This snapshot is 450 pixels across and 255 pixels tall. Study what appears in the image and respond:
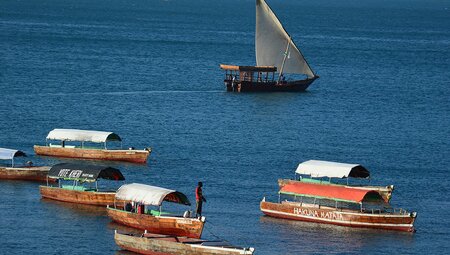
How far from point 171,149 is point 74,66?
248 ft

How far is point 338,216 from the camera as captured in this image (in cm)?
7231

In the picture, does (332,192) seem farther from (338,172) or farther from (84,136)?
(84,136)

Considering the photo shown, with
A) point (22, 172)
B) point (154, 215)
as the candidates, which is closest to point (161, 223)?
point (154, 215)

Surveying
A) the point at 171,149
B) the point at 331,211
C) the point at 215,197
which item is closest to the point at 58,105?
the point at 171,149

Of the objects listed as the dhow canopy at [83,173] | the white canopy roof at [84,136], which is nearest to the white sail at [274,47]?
the white canopy roof at [84,136]

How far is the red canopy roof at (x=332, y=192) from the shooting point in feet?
237

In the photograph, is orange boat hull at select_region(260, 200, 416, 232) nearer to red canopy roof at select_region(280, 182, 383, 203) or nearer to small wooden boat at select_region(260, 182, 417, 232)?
small wooden boat at select_region(260, 182, 417, 232)

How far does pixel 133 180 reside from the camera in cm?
8531

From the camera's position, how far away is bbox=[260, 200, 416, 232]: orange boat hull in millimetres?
71312

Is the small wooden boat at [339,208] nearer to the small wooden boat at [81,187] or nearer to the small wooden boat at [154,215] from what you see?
the small wooden boat at [154,215]

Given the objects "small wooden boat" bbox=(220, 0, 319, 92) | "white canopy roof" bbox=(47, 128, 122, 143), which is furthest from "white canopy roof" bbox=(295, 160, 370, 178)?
"small wooden boat" bbox=(220, 0, 319, 92)

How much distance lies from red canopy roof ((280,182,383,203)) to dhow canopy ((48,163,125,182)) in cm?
1044

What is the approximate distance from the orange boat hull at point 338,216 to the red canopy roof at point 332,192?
76 centimetres

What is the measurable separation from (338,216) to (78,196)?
15.8 m
